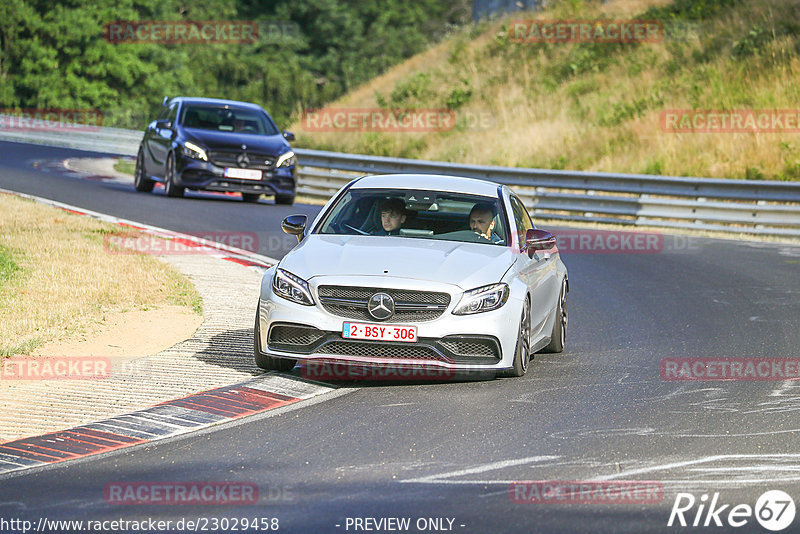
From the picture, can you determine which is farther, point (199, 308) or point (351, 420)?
point (199, 308)

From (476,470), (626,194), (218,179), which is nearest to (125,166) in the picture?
(218,179)

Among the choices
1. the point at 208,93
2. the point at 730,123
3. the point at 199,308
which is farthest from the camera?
the point at 208,93

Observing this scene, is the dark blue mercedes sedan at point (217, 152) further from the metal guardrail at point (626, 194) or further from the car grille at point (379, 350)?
the car grille at point (379, 350)

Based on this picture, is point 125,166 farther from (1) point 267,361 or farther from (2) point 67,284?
(1) point 267,361

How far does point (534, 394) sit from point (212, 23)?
61.2 metres

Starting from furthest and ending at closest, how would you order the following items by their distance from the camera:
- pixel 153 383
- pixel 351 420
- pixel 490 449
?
pixel 153 383, pixel 351 420, pixel 490 449

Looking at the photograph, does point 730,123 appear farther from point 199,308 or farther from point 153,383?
point 153,383

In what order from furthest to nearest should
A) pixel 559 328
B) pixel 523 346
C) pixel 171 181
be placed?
pixel 171 181, pixel 559 328, pixel 523 346

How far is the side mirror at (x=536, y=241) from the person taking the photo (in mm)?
10430

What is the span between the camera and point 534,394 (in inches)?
366

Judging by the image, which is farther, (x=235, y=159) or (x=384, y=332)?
(x=235, y=159)

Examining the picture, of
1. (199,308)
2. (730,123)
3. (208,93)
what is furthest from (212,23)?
(199,308)

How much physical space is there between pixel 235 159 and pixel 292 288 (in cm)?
1410

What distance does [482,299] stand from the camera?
9.39m
